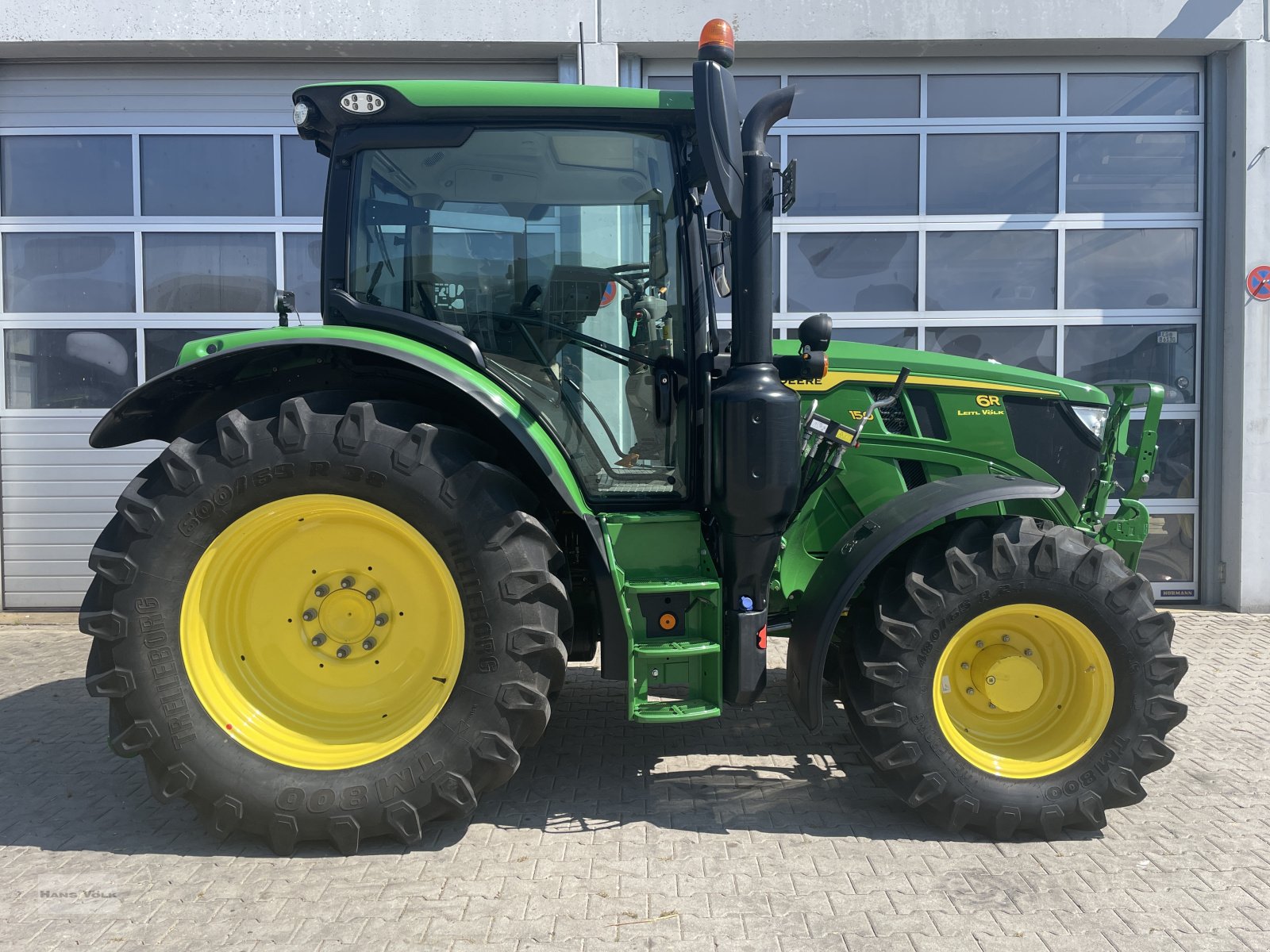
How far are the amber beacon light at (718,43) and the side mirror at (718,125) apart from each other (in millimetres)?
90

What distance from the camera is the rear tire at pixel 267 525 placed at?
2.60 meters

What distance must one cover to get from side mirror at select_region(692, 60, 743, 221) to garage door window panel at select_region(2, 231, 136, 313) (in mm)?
5275

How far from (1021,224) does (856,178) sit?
3.95 feet

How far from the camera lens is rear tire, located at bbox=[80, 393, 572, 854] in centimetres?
260

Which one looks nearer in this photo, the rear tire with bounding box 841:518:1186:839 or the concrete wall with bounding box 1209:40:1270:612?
the rear tire with bounding box 841:518:1186:839

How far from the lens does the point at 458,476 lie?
2631mm

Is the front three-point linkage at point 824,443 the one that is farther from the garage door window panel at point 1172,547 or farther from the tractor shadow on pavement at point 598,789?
the garage door window panel at point 1172,547

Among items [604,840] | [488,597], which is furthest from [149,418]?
[604,840]

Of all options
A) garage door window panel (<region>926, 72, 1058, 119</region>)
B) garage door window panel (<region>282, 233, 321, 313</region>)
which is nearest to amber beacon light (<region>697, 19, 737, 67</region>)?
garage door window panel (<region>926, 72, 1058, 119</region>)

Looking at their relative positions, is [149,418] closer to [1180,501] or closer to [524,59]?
[524,59]

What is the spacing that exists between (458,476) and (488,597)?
373 mm

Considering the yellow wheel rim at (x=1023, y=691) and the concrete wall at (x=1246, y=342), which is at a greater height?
the concrete wall at (x=1246, y=342)

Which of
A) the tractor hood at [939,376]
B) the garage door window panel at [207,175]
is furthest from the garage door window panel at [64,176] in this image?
the tractor hood at [939,376]

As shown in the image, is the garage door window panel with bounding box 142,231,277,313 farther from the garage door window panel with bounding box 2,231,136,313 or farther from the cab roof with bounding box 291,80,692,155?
the cab roof with bounding box 291,80,692,155
